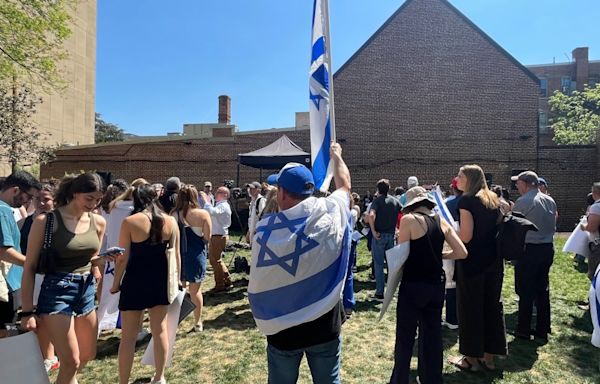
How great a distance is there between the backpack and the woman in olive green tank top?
12.7 feet

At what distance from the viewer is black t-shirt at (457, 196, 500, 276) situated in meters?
4.02

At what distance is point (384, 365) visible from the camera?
4523 mm

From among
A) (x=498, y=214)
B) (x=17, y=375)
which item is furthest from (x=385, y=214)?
(x=17, y=375)

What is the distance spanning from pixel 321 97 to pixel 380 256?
442 cm

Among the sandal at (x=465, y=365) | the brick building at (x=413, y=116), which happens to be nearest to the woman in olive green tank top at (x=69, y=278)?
the sandal at (x=465, y=365)

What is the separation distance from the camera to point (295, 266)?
2.04 meters

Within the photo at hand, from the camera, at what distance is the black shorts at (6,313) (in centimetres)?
357

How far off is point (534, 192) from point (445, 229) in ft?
8.68

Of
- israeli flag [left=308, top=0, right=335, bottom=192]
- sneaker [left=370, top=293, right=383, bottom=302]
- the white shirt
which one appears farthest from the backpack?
the white shirt

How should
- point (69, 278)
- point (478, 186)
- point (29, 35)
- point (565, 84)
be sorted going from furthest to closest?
point (565, 84) < point (29, 35) < point (478, 186) < point (69, 278)

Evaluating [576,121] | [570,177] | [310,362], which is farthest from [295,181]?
[576,121]

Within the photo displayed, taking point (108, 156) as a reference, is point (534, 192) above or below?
below

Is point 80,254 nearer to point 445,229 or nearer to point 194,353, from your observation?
point 194,353

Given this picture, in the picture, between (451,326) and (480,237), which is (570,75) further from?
(480,237)
